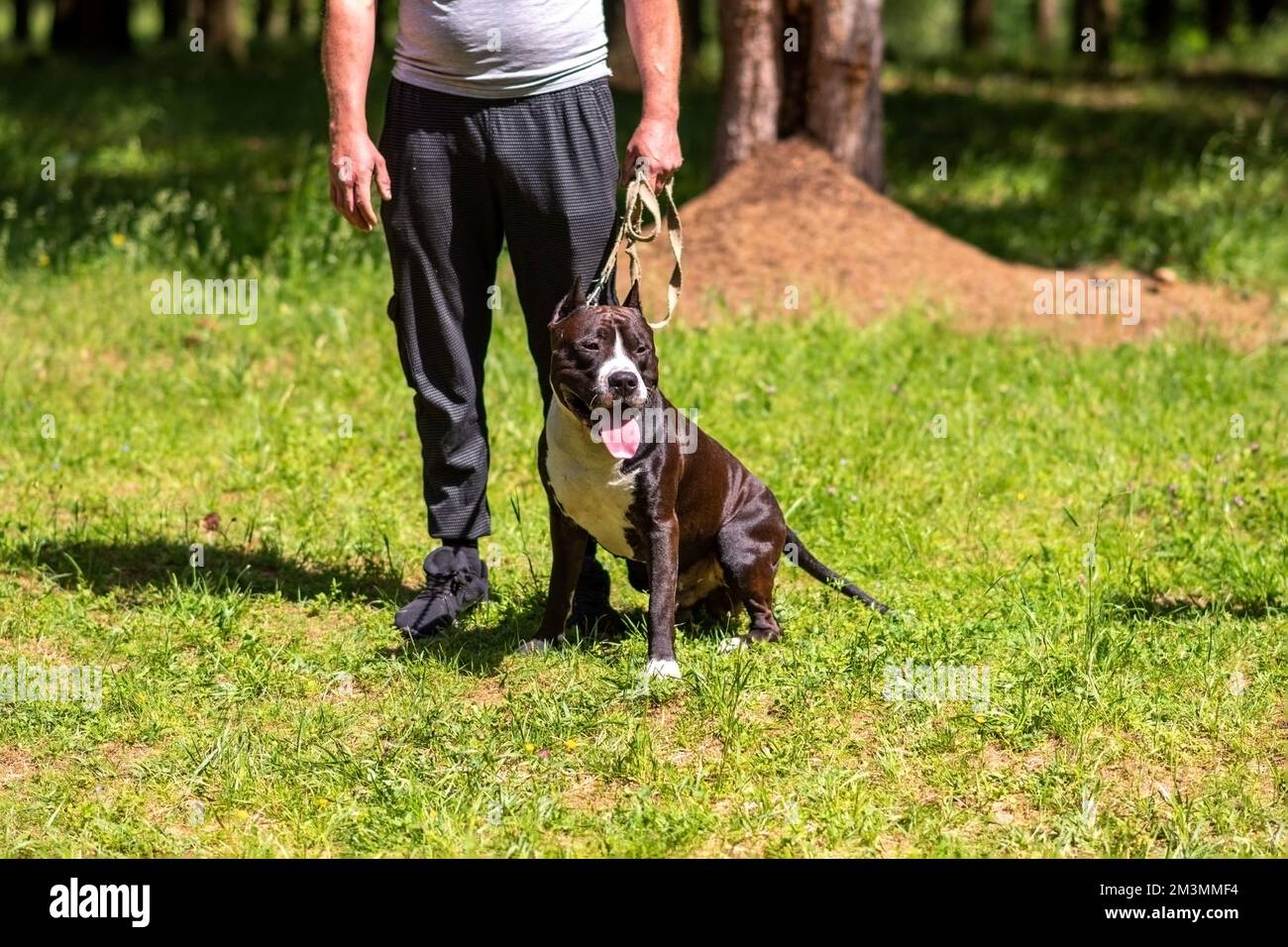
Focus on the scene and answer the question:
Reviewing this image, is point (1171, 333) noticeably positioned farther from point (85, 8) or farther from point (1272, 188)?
point (85, 8)

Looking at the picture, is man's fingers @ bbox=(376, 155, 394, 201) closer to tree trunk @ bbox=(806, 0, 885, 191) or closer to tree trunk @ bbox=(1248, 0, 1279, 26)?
tree trunk @ bbox=(806, 0, 885, 191)

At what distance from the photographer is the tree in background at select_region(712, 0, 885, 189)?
9836mm

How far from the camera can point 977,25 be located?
26703 millimetres

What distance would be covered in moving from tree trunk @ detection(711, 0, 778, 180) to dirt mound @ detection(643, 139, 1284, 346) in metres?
0.18

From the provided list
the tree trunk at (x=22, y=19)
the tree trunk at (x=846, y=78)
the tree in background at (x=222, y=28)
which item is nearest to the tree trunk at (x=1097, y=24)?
the tree in background at (x=222, y=28)

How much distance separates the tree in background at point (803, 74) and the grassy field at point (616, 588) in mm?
1393

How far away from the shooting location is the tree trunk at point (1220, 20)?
87.8 feet

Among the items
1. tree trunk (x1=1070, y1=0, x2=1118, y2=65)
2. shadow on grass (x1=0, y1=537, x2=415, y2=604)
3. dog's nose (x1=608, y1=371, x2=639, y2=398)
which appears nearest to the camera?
dog's nose (x1=608, y1=371, x2=639, y2=398)

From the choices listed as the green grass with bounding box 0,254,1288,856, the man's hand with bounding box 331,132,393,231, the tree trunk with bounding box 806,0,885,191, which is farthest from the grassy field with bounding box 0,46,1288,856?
the man's hand with bounding box 331,132,393,231

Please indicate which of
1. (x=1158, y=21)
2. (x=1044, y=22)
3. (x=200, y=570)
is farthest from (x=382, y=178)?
(x=1158, y=21)

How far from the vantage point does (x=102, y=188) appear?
11.5 meters

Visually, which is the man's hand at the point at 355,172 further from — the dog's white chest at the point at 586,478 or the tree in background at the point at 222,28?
the tree in background at the point at 222,28

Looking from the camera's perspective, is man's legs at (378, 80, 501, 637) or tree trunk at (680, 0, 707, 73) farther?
tree trunk at (680, 0, 707, 73)
